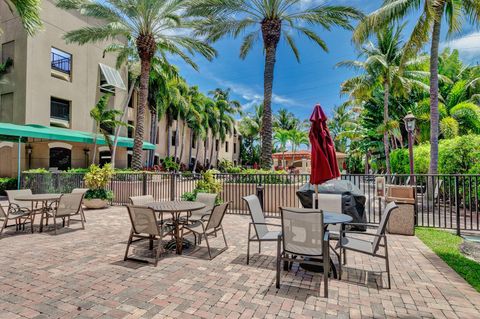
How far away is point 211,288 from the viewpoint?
3.60 meters

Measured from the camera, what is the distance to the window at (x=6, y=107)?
16.0m

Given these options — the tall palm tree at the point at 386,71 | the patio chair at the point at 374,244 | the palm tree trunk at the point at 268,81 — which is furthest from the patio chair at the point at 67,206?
the tall palm tree at the point at 386,71

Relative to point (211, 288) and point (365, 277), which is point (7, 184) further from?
point (365, 277)

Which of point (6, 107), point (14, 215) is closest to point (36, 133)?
point (6, 107)

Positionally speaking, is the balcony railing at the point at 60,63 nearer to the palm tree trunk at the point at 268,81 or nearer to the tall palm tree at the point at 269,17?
the tall palm tree at the point at 269,17

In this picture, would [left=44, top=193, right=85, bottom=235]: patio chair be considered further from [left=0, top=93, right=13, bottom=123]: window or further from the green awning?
[left=0, top=93, right=13, bottom=123]: window

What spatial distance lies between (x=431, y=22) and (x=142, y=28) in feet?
43.3

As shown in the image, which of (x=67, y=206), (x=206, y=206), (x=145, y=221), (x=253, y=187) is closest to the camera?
(x=145, y=221)

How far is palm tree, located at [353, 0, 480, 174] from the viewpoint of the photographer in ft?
31.3

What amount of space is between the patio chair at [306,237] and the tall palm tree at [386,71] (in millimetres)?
15966

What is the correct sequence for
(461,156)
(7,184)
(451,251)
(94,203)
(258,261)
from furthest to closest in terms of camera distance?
Answer: (7,184) < (94,203) < (461,156) < (451,251) < (258,261)

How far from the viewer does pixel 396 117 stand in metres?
22.1

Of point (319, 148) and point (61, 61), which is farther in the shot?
point (61, 61)

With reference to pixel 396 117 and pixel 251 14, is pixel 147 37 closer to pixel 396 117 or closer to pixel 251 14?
pixel 251 14
